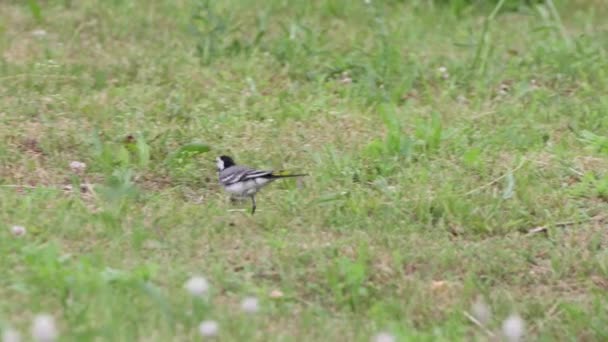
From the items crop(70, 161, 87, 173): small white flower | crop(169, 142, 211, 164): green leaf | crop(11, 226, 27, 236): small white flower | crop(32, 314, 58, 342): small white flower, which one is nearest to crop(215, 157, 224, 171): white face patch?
crop(169, 142, 211, 164): green leaf

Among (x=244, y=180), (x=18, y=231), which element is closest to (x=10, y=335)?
(x=18, y=231)

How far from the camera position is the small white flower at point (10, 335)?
13.4 feet

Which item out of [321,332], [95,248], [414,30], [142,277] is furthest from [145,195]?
[414,30]

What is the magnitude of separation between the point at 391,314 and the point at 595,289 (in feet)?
3.21

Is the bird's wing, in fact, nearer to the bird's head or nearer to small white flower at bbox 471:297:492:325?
the bird's head

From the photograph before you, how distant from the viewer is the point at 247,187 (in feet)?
19.8

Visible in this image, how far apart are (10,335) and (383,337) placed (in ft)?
4.03

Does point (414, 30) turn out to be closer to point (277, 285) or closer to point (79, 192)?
point (79, 192)

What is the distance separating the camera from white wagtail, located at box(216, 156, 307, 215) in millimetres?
6031

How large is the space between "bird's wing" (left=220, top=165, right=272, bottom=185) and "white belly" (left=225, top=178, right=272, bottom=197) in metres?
0.02

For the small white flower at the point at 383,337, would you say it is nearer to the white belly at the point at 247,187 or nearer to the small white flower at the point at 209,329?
the small white flower at the point at 209,329

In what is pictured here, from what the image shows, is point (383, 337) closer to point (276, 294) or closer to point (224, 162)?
point (276, 294)

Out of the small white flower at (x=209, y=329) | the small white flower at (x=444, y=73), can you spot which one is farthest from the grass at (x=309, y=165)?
the small white flower at (x=209, y=329)

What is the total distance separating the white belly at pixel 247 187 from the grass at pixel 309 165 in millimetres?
96
